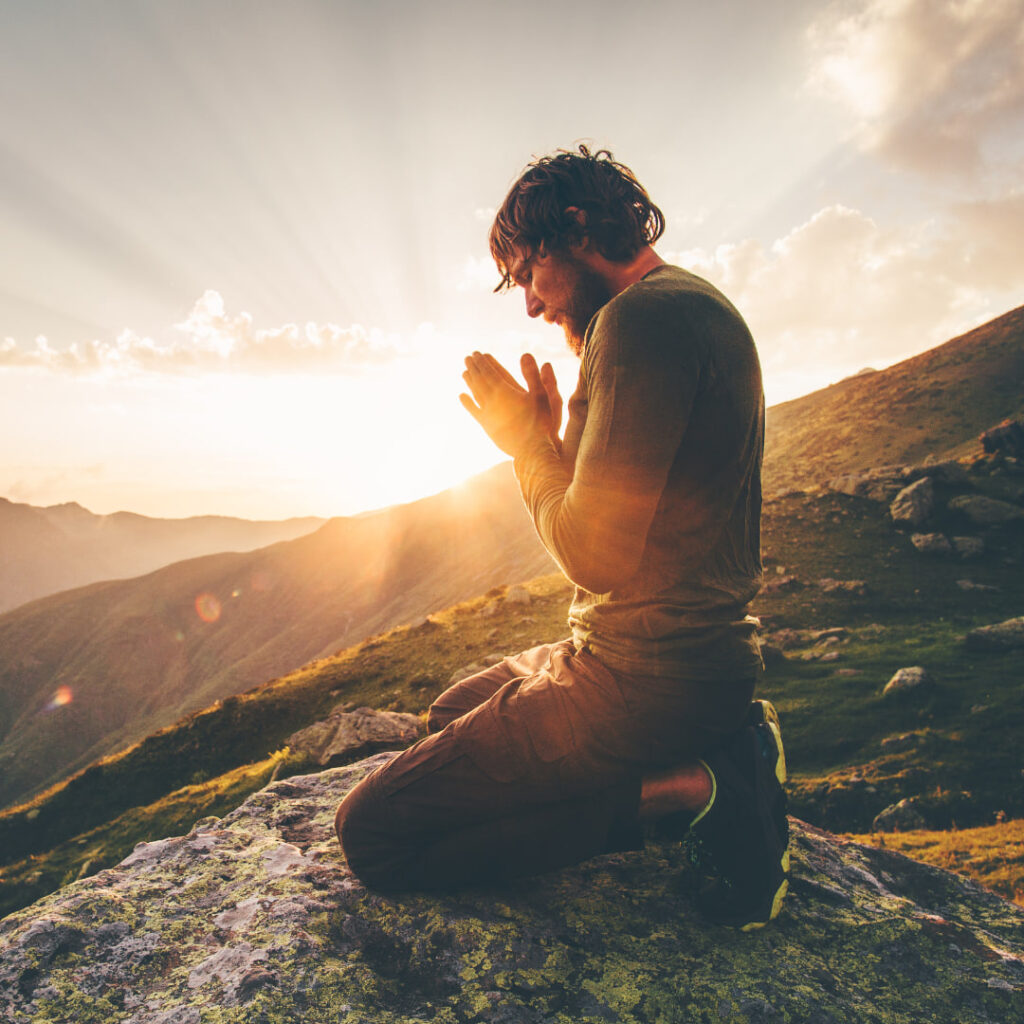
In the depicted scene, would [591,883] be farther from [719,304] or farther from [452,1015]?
[719,304]

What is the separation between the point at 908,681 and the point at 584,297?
16.0 m

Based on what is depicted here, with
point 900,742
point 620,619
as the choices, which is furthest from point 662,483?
point 900,742

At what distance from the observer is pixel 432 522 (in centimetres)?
16688

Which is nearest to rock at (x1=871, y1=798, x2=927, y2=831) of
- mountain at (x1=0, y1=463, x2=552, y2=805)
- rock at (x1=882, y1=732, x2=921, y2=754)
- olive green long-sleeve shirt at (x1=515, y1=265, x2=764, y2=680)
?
rock at (x1=882, y1=732, x2=921, y2=754)

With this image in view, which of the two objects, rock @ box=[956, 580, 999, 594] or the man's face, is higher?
the man's face

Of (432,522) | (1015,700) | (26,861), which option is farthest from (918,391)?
(432,522)

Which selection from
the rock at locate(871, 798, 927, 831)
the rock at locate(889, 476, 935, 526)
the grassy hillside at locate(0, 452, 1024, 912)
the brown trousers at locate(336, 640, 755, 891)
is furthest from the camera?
the rock at locate(889, 476, 935, 526)

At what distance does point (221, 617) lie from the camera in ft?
517

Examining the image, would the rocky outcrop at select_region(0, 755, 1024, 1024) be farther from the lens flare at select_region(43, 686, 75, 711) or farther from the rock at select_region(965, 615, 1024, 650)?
the lens flare at select_region(43, 686, 75, 711)

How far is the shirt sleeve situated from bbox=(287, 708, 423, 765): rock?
671 cm

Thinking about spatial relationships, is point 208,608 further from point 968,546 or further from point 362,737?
point 968,546

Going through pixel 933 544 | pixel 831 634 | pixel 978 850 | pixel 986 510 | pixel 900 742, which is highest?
pixel 986 510

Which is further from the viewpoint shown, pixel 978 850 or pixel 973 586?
pixel 973 586

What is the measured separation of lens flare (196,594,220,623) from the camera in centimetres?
15625
